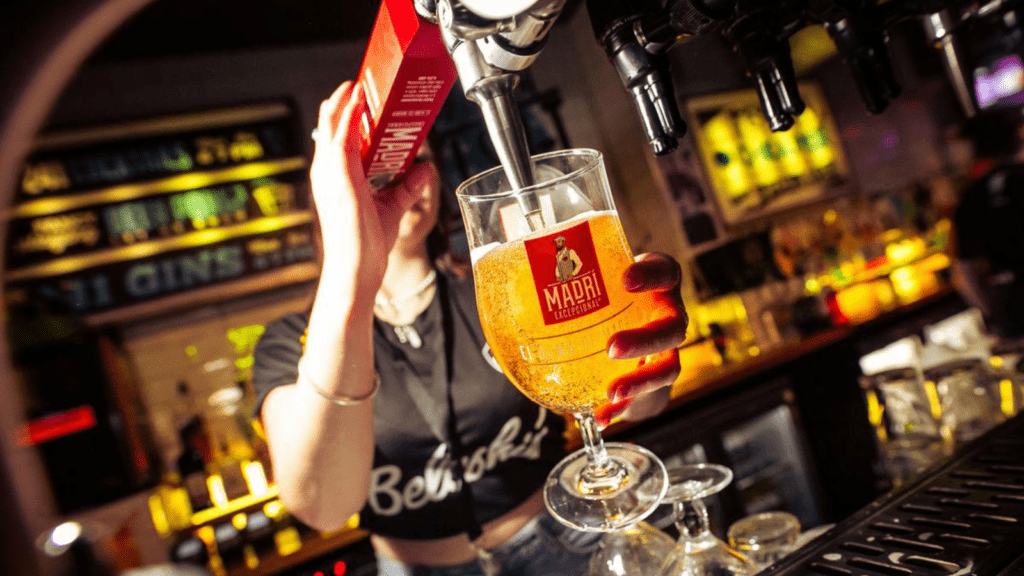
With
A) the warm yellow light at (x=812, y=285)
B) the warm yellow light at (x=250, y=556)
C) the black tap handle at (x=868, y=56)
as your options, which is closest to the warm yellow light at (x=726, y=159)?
the warm yellow light at (x=812, y=285)

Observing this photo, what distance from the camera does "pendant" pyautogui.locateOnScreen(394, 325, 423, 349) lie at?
3.73ft

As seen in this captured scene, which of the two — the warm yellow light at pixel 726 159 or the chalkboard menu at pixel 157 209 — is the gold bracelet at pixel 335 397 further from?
the warm yellow light at pixel 726 159

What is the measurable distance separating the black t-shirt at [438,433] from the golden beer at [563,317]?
49 centimetres

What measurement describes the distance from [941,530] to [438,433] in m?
0.71

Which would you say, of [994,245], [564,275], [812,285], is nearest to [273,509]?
[564,275]

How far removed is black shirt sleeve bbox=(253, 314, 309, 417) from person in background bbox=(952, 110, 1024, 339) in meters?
2.10

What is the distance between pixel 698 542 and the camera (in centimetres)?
77

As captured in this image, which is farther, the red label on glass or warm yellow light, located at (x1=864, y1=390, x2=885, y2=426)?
warm yellow light, located at (x1=864, y1=390, x2=885, y2=426)

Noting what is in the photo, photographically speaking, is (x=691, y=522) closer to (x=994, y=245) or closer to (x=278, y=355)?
(x=278, y=355)

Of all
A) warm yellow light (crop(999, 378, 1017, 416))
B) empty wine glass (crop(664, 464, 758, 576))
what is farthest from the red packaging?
warm yellow light (crop(999, 378, 1017, 416))

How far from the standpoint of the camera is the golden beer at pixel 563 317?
60 cm

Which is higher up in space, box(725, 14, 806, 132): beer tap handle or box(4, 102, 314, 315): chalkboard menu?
box(4, 102, 314, 315): chalkboard menu

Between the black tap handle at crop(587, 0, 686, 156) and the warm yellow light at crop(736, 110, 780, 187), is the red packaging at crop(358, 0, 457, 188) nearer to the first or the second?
the black tap handle at crop(587, 0, 686, 156)

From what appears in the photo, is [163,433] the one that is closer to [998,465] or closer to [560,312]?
[560,312]
